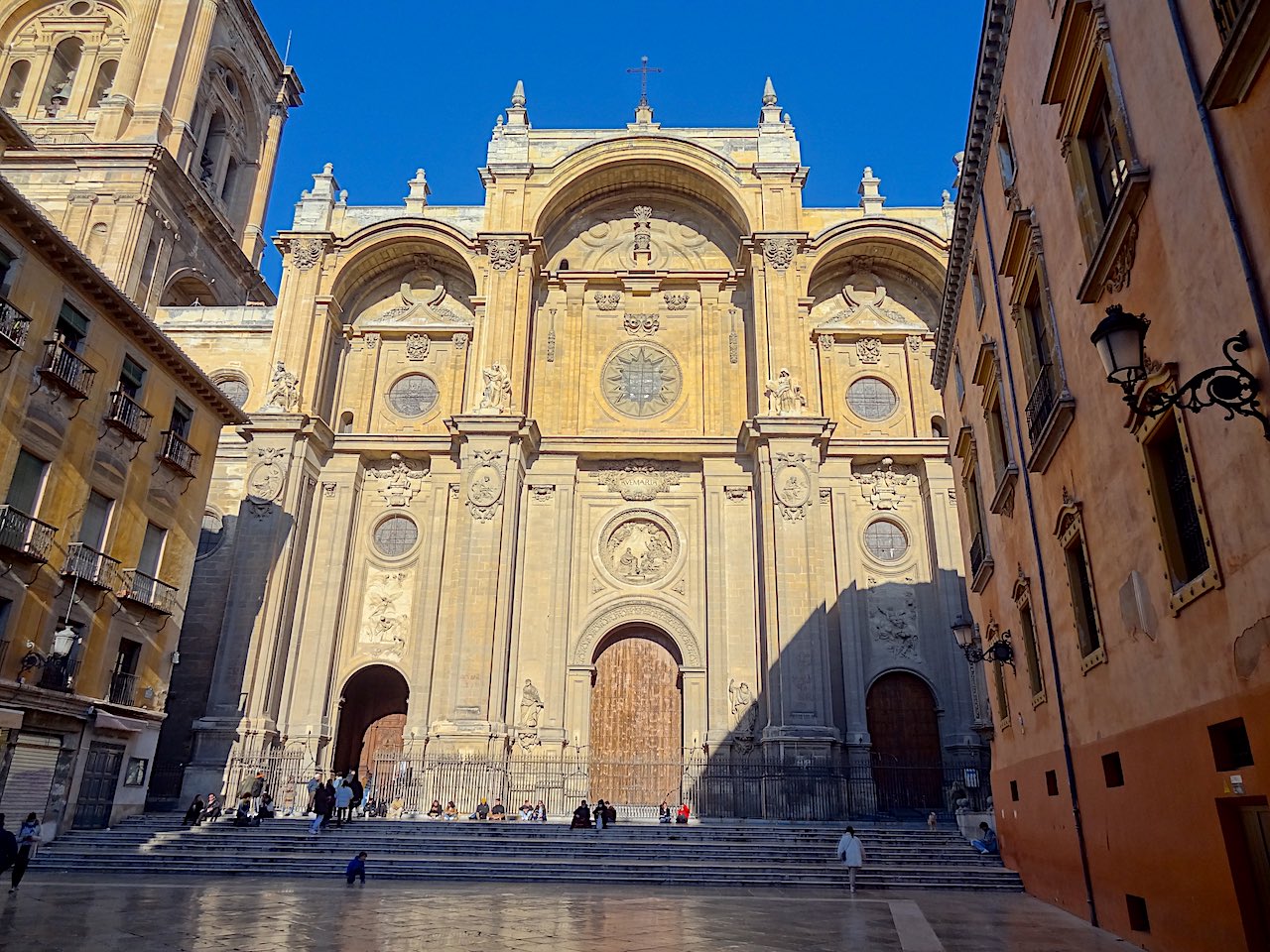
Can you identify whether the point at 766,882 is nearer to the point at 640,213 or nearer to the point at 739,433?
the point at 739,433

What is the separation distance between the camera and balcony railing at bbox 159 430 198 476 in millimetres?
18984

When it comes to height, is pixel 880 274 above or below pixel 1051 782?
above

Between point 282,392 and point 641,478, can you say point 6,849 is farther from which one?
point 641,478

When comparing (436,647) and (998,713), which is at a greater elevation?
(436,647)

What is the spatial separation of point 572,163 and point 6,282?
16379 mm

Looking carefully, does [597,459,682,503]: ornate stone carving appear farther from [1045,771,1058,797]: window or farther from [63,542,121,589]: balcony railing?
[1045,771,1058,797]: window

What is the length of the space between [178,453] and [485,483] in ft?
23.6

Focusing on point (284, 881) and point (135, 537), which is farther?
point (135, 537)

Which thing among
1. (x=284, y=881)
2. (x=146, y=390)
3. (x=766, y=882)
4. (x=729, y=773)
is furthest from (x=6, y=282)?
(x=729, y=773)

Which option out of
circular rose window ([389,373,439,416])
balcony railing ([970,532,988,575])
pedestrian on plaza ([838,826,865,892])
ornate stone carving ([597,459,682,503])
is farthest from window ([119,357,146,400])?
balcony railing ([970,532,988,575])

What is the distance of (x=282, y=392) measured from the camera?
24.3 meters

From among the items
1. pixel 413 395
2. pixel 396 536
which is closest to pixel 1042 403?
pixel 396 536

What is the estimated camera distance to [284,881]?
13297mm

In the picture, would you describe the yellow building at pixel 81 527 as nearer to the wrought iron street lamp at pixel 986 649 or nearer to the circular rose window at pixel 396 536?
the circular rose window at pixel 396 536
